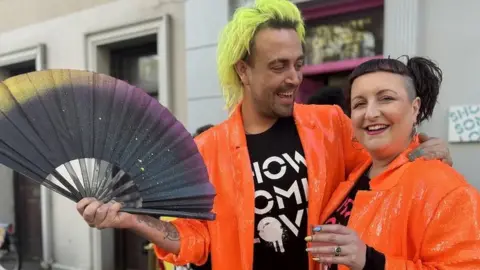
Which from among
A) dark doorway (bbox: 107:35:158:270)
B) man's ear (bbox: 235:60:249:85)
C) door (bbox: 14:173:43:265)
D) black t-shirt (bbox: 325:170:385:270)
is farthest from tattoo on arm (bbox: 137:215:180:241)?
door (bbox: 14:173:43:265)

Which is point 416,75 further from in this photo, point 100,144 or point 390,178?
point 100,144

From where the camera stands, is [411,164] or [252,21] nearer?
[411,164]

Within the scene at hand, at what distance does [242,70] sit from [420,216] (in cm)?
93

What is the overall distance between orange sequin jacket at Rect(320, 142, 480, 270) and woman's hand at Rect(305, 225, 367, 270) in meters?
0.12

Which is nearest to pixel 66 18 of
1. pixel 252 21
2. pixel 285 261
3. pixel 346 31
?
pixel 346 31

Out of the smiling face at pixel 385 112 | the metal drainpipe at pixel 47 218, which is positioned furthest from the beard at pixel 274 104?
the metal drainpipe at pixel 47 218

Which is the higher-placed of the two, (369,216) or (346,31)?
(346,31)

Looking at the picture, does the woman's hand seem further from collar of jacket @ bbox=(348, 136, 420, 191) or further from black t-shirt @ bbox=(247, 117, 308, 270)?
black t-shirt @ bbox=(247, 117, 308, 270)

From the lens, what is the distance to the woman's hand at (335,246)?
1062 mm

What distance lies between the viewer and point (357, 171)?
151 centimetres

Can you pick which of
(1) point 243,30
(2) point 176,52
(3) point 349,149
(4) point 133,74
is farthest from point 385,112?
(4) point 133,74

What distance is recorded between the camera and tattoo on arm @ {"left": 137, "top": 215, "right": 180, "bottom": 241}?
1459mm

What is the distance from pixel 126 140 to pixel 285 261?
76cm

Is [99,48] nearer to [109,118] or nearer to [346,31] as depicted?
[346,31]
